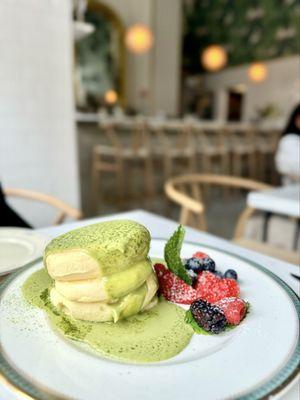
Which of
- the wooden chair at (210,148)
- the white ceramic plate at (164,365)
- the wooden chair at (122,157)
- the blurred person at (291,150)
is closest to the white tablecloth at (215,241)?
the white ceramic plate at (164,365)

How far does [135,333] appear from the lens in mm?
532

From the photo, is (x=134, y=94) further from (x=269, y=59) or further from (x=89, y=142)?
(x=89, y=142)

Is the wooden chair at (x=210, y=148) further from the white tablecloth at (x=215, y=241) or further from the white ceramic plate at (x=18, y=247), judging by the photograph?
the white ceramic plate at (x=18, y=247)

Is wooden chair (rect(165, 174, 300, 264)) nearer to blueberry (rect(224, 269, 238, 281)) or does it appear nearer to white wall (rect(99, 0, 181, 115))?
blueberry (rect(224, 269, 238, 281))

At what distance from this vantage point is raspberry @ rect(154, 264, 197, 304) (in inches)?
24.8

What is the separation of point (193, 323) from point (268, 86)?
8664 millimetres

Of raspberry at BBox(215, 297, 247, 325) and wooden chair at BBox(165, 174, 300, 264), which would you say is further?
wooden chair at BBox(165, 174, 300, 264)

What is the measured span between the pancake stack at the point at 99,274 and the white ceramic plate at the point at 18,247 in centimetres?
22

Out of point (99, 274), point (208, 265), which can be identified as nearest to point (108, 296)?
point (99, 274)

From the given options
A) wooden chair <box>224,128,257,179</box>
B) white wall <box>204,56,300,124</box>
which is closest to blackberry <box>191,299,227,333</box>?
wooden chair <box>224,128,257,179</box>

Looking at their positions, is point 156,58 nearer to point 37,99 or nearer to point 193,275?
point 37,99

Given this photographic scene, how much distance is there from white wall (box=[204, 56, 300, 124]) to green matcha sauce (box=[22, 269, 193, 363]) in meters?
7.44

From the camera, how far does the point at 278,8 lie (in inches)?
320

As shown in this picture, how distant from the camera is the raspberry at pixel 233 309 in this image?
0.56 m
